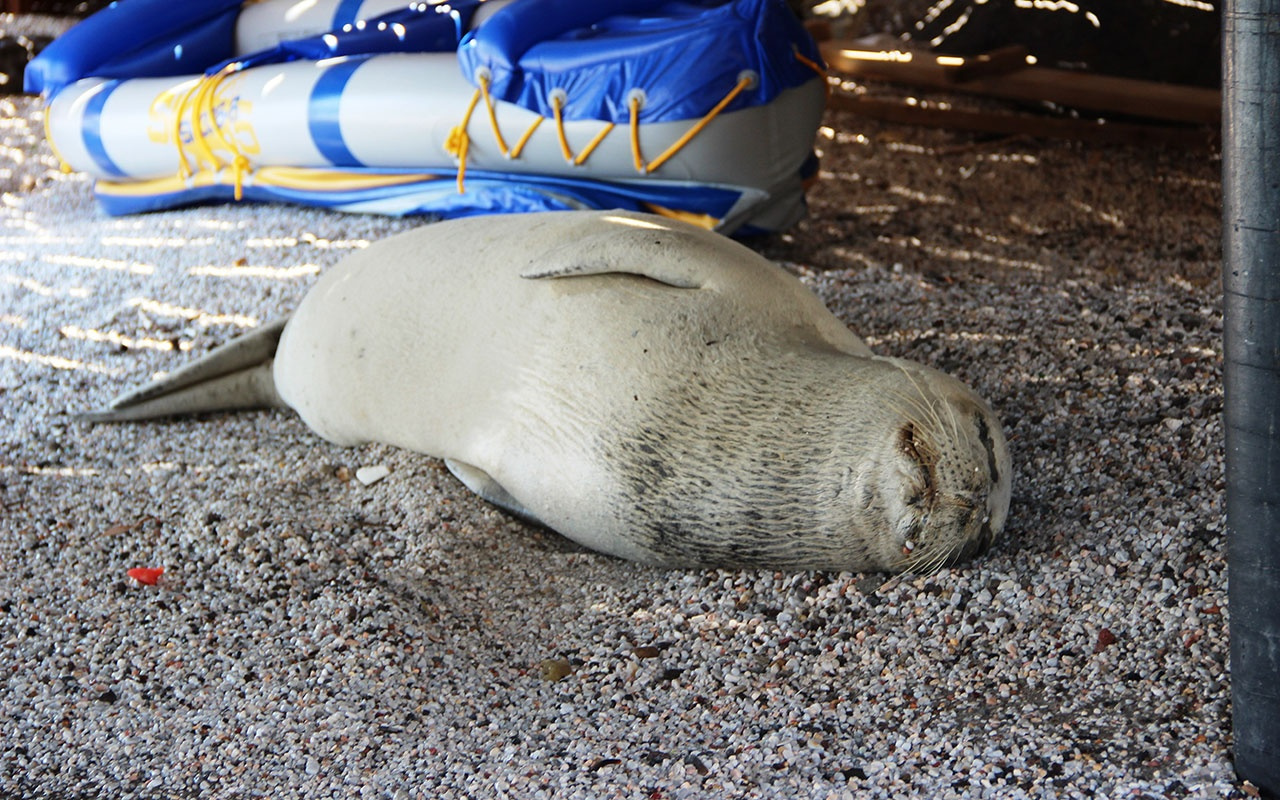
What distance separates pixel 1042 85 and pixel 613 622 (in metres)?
4.11

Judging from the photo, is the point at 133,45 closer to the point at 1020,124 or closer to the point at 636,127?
the point at 636,127

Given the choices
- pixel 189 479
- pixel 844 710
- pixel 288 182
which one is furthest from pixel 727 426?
pixel 288 182

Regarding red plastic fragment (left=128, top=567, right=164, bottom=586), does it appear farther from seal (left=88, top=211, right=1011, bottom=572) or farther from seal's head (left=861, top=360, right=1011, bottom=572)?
seal's head (left=861, top=360, right=1011, bottom=572)

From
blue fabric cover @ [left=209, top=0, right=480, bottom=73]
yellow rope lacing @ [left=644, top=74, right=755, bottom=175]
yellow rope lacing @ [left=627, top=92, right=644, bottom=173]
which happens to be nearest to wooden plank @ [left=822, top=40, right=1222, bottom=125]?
yellow rope lacing @ [left=644, top=74, right=755, bottom=175]

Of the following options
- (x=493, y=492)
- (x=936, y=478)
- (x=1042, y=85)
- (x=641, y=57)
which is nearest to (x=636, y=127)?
(x=641, y=57)

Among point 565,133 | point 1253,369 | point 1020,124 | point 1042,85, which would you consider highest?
point 1253,369

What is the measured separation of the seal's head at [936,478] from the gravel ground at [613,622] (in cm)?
13

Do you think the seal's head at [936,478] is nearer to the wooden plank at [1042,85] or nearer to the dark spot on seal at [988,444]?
the dark spot on seal at [988,444]

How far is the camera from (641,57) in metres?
3.81

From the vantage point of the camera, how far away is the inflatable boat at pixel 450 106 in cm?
383

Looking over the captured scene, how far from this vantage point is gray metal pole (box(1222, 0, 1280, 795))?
4.33 ft

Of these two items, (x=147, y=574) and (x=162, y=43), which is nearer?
(x=147, y=574)

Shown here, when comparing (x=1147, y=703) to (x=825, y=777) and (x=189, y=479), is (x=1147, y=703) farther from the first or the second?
(x=189, y=479)

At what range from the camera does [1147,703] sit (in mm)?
1788
